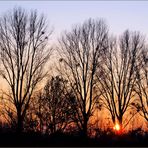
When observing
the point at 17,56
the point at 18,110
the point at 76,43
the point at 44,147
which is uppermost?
the point at 76,43

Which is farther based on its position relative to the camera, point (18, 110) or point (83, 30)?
point (83, 30)

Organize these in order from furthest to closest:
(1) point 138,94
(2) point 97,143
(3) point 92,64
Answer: (1) point 138,94 < (3) point 92,64 < (2) point 97,143

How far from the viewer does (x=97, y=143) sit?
68.5 feet

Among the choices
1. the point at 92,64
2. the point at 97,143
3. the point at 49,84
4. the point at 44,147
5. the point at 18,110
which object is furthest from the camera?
the point at 49,84

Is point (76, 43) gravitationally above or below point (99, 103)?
above

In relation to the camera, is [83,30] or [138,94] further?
[138,94]

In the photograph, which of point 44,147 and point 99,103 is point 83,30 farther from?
point 44,147

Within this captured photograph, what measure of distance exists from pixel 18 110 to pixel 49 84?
20810mm

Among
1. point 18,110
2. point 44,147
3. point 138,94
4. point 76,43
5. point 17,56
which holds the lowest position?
point 44,147

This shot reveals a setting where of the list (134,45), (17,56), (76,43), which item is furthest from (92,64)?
(17,56)

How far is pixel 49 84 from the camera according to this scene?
50812 millimetres

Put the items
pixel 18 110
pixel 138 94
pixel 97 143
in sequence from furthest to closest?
1. pixel 138 94
2. pixel 18 110
3. pixel 97 143

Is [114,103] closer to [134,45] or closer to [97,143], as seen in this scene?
[134,45]

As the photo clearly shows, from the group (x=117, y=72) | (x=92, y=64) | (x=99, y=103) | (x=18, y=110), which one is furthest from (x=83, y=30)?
(x=18, y=110)
